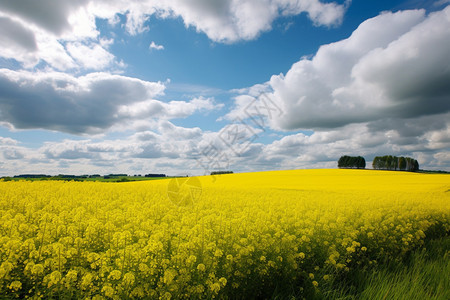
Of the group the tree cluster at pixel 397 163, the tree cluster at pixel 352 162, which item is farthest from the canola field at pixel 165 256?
the tree cluster at pixel 397 163

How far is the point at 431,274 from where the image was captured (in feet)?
18.0

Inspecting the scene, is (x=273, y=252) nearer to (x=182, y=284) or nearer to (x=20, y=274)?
(x=182, y=284)

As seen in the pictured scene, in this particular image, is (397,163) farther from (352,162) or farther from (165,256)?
(165,256)

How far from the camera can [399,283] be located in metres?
4.69

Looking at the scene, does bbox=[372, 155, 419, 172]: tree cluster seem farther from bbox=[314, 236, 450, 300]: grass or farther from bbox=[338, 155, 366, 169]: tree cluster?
bbox=[314, 236, 450, 300]: grass

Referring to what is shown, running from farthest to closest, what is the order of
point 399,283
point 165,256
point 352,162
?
point 352,162, point 399,283, point 165,256

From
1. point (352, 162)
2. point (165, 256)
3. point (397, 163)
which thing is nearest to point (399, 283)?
point (165, 256)

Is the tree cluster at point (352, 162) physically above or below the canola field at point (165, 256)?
above

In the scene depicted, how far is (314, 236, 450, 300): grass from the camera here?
169 inches

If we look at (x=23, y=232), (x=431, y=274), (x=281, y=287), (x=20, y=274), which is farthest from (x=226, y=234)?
(x=431, y=274)

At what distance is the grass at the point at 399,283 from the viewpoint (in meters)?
4.28

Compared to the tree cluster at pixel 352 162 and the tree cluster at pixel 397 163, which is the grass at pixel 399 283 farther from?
the tree cluster at pixel 397 163

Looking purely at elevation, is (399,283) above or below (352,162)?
below

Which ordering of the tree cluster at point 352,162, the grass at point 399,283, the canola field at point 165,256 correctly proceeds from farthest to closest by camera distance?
the tree cluster at point 352,162 → the grass at point 399,283 → the canola field at point 165,256
